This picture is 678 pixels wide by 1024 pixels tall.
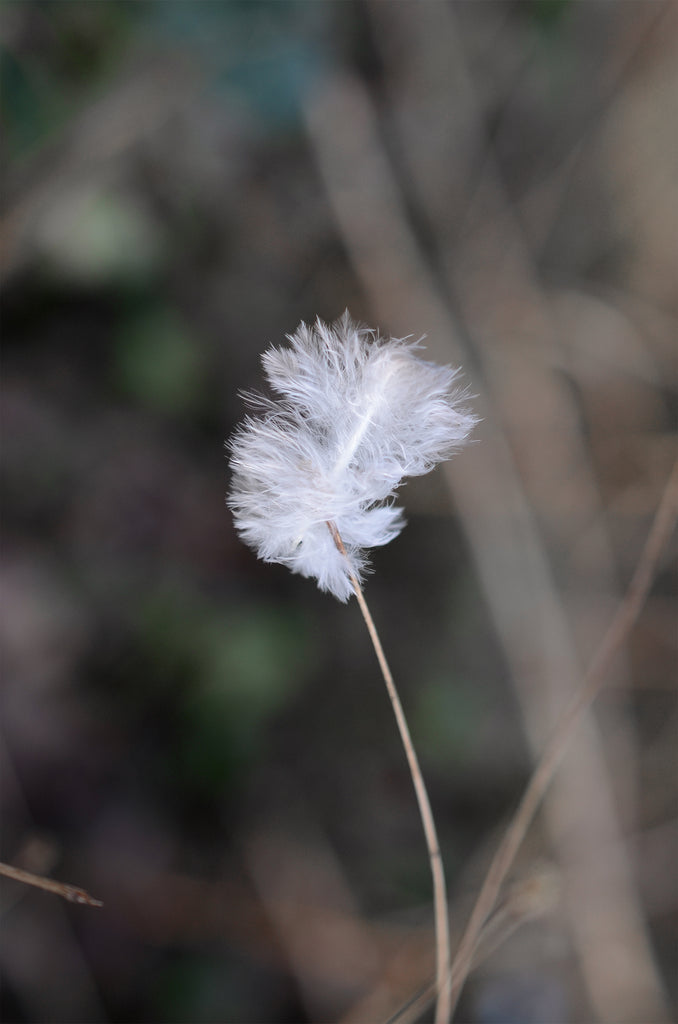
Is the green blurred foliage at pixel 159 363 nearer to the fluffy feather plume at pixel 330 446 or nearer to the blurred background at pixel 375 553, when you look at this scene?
the blurred background at pixel 375 553

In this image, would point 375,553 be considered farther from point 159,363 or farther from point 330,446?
point 330,446

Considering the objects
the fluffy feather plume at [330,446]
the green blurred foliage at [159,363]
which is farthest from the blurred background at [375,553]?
the fluffy feather plume at [330,446]

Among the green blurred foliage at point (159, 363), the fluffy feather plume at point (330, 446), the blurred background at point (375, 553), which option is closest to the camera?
the fluffy feather plume at point (330, 446)

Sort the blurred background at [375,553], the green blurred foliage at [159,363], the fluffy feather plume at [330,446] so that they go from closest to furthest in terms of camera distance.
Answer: the fluffy feather plume at [330,446]
the blurred background at [375,553]
the green blurred foliage at [159,363]

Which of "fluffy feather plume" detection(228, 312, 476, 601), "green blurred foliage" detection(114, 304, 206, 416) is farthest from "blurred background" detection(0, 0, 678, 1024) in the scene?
"fluffy feather plume" detection(228, 312, 476, 601)

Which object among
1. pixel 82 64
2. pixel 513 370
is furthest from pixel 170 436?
pixel 513 370

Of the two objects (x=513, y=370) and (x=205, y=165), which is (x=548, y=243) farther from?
(x=205, y=165)

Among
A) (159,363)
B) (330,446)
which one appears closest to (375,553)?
(159,363)
